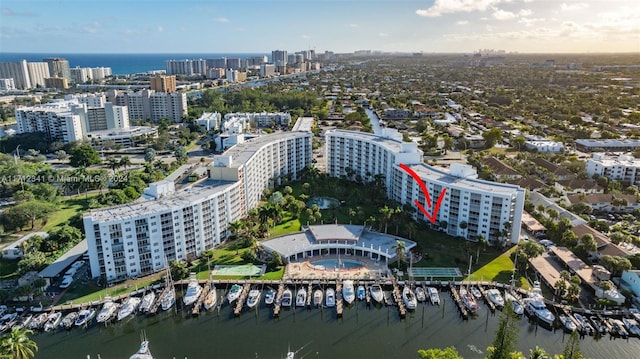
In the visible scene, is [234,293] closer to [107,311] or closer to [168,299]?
[168,299]

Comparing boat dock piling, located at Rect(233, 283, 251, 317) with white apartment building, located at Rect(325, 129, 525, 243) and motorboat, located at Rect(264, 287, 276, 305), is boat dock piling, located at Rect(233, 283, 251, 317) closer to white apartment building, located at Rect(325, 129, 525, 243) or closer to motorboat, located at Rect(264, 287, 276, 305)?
motorboat, located at Rect(264, 287, 276, 305)

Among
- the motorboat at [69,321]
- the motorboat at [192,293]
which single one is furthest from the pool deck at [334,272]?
the motorboat at [69,321]

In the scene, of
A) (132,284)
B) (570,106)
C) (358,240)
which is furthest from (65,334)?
(570,106)

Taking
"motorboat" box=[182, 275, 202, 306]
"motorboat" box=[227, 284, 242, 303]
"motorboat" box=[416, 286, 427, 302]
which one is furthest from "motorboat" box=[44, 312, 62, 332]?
"motorboat" box=[416, 286, 427, 302]

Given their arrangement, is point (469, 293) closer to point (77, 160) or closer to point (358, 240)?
point (358, 240)

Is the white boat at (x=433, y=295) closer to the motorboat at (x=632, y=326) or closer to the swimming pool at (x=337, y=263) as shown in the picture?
the swimming pool at (x=337, y=263)

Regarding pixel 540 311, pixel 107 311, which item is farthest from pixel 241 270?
Answer: pixel 540 311
